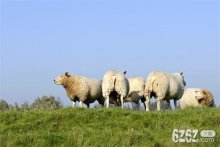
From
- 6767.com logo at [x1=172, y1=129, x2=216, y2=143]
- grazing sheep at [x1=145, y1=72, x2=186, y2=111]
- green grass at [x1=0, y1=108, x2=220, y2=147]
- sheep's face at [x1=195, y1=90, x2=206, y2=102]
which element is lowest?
6767.com logo at [x1=172, y1=129, x2=216, y2=143]

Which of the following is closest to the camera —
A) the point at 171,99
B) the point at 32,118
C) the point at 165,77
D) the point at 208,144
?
the point at 208,144

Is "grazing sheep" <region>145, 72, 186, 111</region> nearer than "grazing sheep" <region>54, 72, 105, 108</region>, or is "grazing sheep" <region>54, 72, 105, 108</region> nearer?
"grazing sheep" <region>145, 72, 186, 111</region>

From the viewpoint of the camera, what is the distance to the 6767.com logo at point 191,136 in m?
13.8

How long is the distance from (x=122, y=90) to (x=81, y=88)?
9.71ft

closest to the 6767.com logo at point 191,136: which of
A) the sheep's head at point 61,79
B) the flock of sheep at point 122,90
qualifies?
the flock of sheep at point 122,90

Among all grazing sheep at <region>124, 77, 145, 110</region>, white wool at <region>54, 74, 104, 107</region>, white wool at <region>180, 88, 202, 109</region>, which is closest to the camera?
white wool at <region>180, 88, 202, 109</region>

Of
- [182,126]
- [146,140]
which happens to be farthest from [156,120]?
[146,140]

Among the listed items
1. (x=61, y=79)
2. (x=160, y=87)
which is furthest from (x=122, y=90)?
(x=61, y=79)

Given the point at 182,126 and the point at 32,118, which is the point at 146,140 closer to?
the point at 182,126

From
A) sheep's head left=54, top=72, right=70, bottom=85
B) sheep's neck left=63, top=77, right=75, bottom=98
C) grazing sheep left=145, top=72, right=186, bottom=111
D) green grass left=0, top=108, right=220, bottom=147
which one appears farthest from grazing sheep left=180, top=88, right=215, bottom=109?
sheep's head left=54, top=72, right=70, bottom=85

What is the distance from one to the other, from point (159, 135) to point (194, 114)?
11.4ft

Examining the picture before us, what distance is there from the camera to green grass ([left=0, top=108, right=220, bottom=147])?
13.5m

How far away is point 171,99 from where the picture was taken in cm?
2589

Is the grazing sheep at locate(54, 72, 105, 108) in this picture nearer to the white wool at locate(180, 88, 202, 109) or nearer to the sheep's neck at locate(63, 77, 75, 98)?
the sheep's neck at locate(63, 77, 75, 98)
